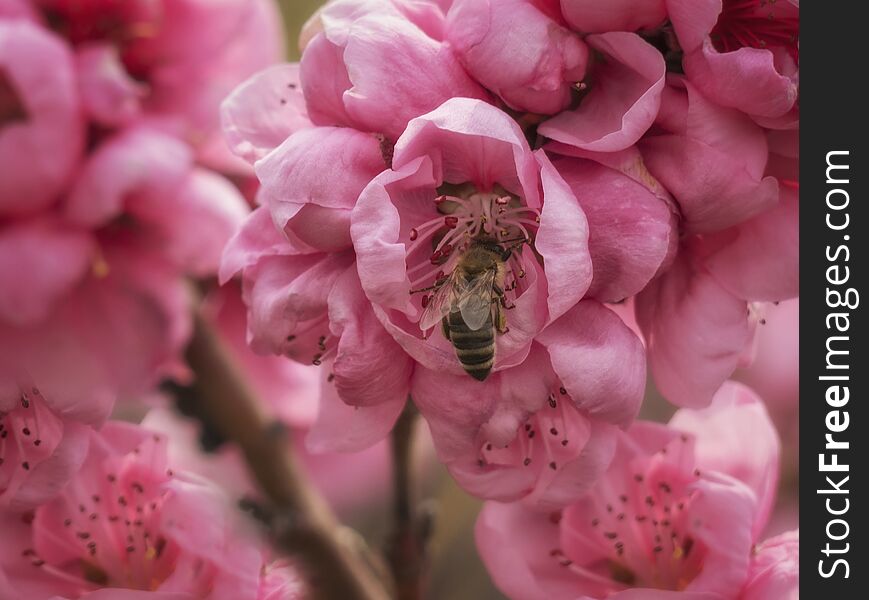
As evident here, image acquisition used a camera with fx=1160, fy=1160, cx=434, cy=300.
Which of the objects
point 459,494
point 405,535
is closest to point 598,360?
point 405,535

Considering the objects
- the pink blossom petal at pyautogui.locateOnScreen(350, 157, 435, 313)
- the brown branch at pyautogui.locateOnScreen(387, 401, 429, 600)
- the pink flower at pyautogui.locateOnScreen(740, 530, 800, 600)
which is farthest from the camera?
the brown branch at pyautogui.locateOnScreen(387, 401, 429, 600)

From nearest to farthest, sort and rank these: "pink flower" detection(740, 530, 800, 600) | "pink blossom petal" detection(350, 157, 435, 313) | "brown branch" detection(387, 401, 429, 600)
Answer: "pink blossom petal" detection(350, 157, 435, 313), "pink flower" detection(740, 530, 800, 600), "brown branch" detection(387, 401, 429, 600)

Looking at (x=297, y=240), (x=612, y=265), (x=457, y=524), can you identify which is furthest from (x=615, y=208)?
(x=457, y=524)

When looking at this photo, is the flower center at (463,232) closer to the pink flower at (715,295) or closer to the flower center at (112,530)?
the pink flower at (715,295)

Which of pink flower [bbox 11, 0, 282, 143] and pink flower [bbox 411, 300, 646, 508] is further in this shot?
pink flower [bbox 11, 0, 282, 143]

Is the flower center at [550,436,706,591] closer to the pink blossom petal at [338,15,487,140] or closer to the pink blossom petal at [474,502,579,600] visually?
the pink blossom petal at [474,502,579,600]

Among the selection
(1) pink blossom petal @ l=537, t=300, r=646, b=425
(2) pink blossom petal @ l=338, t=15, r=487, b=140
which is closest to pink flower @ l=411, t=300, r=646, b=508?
(1) pink blossom petal @ l=537, t=300, r=646, b=425
